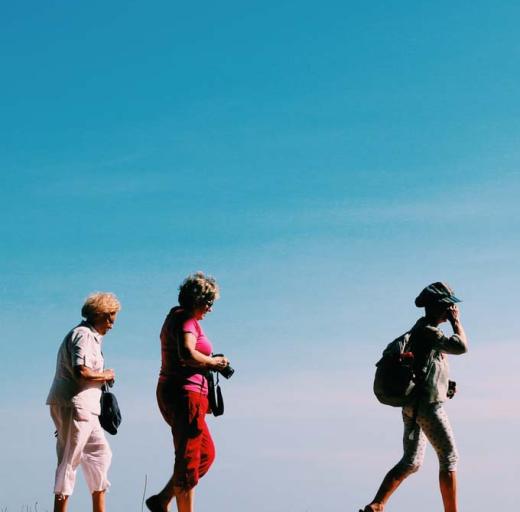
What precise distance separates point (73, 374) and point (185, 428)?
119cm

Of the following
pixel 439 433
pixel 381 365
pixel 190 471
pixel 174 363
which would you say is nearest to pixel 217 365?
pixel 174 363

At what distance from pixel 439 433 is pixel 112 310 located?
3459 millimetres

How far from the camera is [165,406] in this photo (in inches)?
344

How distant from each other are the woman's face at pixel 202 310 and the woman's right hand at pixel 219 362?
0.43 meters

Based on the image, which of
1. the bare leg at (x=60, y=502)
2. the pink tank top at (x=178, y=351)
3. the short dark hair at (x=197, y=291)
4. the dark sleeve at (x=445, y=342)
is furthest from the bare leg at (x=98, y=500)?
the dark sleeve at (x=445, y=342)

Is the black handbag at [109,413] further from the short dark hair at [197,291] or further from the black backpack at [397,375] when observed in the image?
the black backpack at [397,375]

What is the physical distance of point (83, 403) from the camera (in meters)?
8.67

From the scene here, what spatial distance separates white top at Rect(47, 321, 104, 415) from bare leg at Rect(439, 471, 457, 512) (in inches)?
138

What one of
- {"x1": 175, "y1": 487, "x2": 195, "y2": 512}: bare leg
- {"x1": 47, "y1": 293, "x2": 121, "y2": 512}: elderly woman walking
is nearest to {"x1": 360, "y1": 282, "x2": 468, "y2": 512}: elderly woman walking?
{"x1": 175, "y1": 487, "x2": 195, "y2": 512}: bare leg

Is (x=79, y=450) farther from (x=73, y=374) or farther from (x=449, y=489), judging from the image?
(x=449, y=489)

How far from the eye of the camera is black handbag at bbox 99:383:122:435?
29.4ft

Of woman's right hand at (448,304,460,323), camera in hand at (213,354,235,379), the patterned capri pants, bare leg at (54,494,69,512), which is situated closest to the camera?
bare leg at (54,494,69,512)

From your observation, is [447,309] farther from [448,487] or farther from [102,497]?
[102,497]

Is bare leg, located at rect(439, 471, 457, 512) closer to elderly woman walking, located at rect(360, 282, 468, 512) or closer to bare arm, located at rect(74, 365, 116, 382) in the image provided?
elderly woman walking, located at rect(360, 282, 468, 512)
